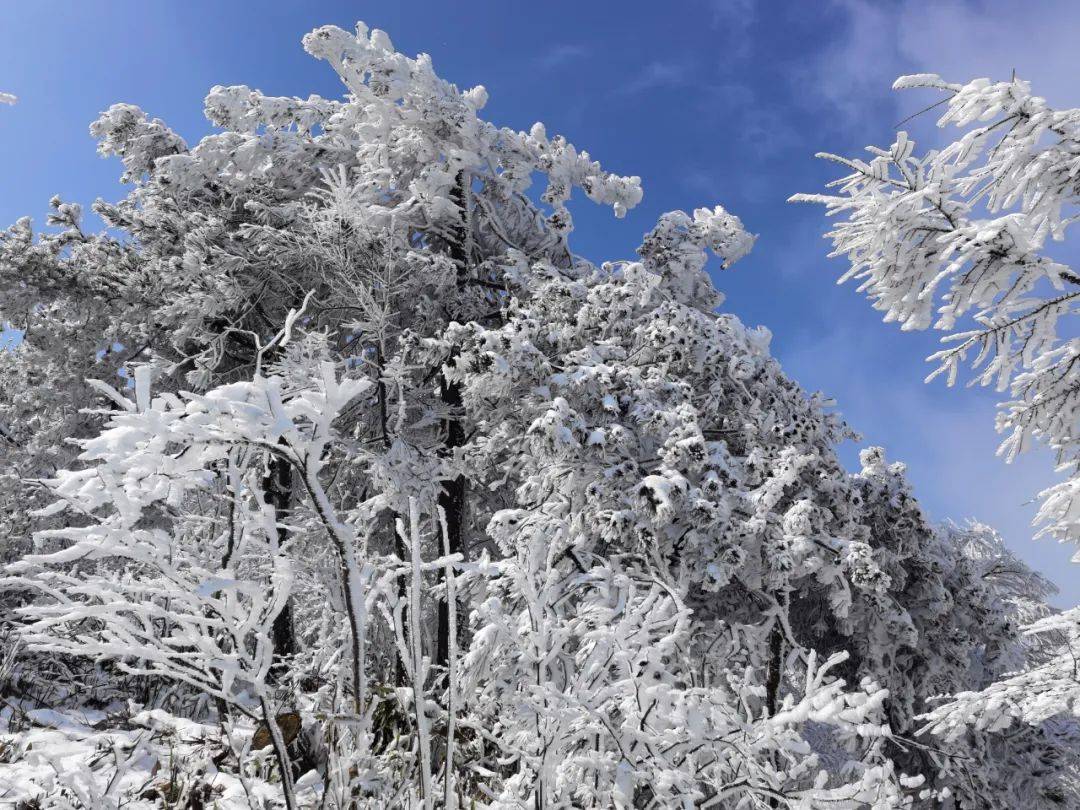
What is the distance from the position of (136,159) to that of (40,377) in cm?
525

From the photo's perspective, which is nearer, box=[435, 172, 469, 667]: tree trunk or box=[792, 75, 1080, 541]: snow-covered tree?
box=[792, 75, 1080, 541]: snow-covered tree

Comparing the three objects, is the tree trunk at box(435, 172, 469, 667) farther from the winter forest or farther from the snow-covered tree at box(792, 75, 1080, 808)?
the snow-covered tree at box(792, 75, 1080, 808)

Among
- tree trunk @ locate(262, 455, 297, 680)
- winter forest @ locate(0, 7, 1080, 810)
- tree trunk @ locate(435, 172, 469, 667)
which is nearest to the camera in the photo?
winter forest @ locate(0, 7, 1080, 810)

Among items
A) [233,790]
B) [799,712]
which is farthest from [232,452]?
[799,712]

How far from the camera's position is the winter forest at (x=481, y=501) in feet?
8.66

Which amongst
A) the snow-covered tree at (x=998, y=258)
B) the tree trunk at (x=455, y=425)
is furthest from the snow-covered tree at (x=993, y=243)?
the tree trunk at (x=455, y=425)

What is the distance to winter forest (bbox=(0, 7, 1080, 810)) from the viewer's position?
104 inches

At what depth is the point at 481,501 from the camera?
12750mm

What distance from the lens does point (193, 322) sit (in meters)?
11.6

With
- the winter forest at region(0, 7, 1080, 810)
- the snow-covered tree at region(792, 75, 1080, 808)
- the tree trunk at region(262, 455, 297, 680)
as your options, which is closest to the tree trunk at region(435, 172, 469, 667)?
the winter forest at region(0, 7, 1080, 810)

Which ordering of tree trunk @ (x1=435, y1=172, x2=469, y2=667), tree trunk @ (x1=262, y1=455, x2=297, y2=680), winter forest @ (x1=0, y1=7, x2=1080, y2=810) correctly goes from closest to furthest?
1. winter forest @ (x1=0, y1=7, x2=1080, y2=810)
2. tree trunk @ (x1=262, y1=455, x2=297, y2=680)
3. tree trunk @ (x1=435, y1=172, x2=469, y2=667)

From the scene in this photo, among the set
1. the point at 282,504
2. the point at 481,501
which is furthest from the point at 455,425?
the point at 282,504

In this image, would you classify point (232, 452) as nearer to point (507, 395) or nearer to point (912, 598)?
point (507, 395)

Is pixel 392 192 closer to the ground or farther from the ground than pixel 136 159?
closer to the ground
